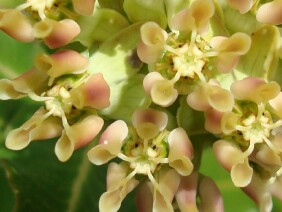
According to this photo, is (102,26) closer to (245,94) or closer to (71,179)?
(245,94)

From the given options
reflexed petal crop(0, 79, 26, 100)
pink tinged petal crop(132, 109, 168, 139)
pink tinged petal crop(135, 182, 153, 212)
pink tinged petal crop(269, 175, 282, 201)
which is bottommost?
pink tinged petal crop(269, 175, 282, 201)

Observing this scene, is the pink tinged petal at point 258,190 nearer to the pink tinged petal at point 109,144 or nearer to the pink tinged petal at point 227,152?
the pink tinged petal at point 227,152

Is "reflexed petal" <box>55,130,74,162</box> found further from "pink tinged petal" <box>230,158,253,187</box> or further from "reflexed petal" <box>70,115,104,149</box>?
"pink tinged petal" <box>230,158,253,187</box>

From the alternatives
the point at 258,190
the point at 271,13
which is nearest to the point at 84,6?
the point at 271,13

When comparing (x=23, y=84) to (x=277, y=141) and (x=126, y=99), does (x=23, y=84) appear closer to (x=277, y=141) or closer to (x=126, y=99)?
(x=126, y=99)

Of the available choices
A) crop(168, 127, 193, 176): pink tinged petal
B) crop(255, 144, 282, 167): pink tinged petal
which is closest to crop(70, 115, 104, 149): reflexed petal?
crop(168, 127, 193, 176): pink tinged petal

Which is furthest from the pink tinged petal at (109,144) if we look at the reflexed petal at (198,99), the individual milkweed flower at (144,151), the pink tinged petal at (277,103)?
the pink tinged petal at (277,103)
